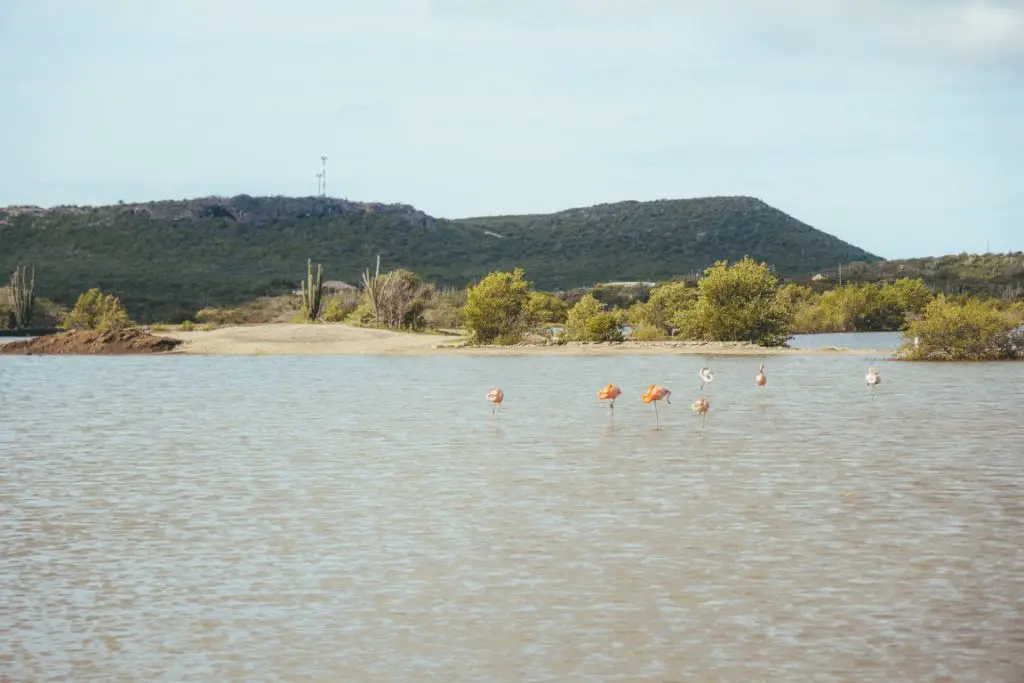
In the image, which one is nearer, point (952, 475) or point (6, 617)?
point (6, 617)

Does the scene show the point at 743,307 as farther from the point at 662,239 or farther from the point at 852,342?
the point at 662,239

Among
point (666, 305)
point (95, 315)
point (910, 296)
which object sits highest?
point (910, 296)

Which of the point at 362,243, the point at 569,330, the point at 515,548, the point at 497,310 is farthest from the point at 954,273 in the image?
the point at 515,548

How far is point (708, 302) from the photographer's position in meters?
55.5

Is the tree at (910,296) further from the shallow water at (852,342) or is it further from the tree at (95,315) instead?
the tree at (95,315)

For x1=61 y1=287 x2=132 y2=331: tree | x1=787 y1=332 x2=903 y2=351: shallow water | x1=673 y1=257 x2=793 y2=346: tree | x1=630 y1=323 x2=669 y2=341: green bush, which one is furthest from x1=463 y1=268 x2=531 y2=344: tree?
x1=61 y1=287 x2=132 y2=331: tree

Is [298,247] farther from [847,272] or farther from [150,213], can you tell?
[847,272]

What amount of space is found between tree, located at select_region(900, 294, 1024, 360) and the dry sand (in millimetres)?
4304

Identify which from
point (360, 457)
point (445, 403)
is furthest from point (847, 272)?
point (360, 457)

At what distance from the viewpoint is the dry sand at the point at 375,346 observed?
53.1 m

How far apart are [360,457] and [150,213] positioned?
137 meters

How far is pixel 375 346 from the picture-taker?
2186 inches

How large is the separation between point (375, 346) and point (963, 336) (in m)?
22.4

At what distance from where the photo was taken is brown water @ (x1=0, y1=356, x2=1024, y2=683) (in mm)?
8477
